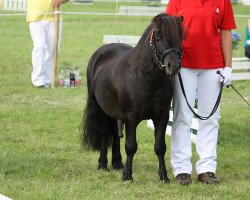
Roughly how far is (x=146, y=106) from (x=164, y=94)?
0.21 meters

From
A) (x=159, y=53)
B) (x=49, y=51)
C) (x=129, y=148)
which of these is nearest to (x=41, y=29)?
(x=49, y=51)

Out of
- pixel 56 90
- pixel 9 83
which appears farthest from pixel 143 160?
pixel 9 83

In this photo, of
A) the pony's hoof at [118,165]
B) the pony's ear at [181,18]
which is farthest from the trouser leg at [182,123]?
the pony's hoof at [118,165]

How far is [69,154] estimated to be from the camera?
8711 millimetres

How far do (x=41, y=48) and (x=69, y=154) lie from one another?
552 cm

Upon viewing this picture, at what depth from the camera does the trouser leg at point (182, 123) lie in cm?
727

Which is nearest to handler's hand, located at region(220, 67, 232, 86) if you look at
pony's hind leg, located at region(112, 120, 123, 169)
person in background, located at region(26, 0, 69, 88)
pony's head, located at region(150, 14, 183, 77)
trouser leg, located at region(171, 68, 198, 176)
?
trouser leg, located at region(171, 68, 198, 176)

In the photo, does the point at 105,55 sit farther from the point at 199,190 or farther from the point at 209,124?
the point at 199,190

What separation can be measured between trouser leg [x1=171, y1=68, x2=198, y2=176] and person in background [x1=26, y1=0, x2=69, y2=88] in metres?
6.80

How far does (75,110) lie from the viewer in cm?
1173

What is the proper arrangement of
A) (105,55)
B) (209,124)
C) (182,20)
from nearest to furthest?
(182,20), (209,124), (105,55)

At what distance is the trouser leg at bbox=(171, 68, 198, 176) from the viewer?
727cm

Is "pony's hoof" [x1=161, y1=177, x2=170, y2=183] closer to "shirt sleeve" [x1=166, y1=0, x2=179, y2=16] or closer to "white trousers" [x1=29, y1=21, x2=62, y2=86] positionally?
"shirt sleeve" [x1=166, y1=0, x2=179, y2=16]

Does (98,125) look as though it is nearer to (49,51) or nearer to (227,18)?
(227,18)
